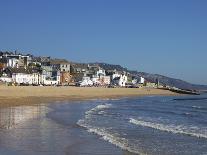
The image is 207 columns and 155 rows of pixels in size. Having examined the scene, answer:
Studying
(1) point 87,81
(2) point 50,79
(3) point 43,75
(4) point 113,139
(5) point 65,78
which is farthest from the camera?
(1) point 87,81

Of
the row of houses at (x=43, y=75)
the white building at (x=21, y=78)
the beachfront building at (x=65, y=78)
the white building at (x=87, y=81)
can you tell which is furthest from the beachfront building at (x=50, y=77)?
the white building at (x=87, y=81)

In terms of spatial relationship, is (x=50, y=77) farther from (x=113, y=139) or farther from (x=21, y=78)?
(x=113, y=139)

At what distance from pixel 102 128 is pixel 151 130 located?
7.29 feet

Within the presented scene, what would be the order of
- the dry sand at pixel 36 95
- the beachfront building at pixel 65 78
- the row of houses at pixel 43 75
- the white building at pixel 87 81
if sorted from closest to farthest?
1. the dry sand at pixel 36 95
2. the row of houses at pixel 43 75
3. the beachfront building at pixel 65 78
4. the white building at pixel 87 81

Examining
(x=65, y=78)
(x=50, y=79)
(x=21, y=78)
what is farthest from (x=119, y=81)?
(x=21, y=78)

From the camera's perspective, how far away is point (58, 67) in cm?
12788

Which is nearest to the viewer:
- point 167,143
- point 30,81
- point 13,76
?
point 167,143

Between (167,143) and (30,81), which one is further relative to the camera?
(30,81)

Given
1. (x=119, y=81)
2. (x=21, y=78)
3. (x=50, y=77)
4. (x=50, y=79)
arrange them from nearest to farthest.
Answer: (x=21, y=78) → (x=50, y=79) → (x=50, y=77) → (x=119, y=81)

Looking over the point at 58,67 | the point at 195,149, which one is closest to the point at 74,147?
the point at 195,149

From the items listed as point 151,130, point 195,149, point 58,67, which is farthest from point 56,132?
point 58,67

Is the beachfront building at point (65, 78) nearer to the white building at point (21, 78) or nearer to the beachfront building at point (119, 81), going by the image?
the white building at point (21, 78)

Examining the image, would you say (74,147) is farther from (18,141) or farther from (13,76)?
(13,76)

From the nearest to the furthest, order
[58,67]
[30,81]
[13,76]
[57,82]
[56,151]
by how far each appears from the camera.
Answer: [56,151], [13,76], [30,81], [57,82], [58,67]
